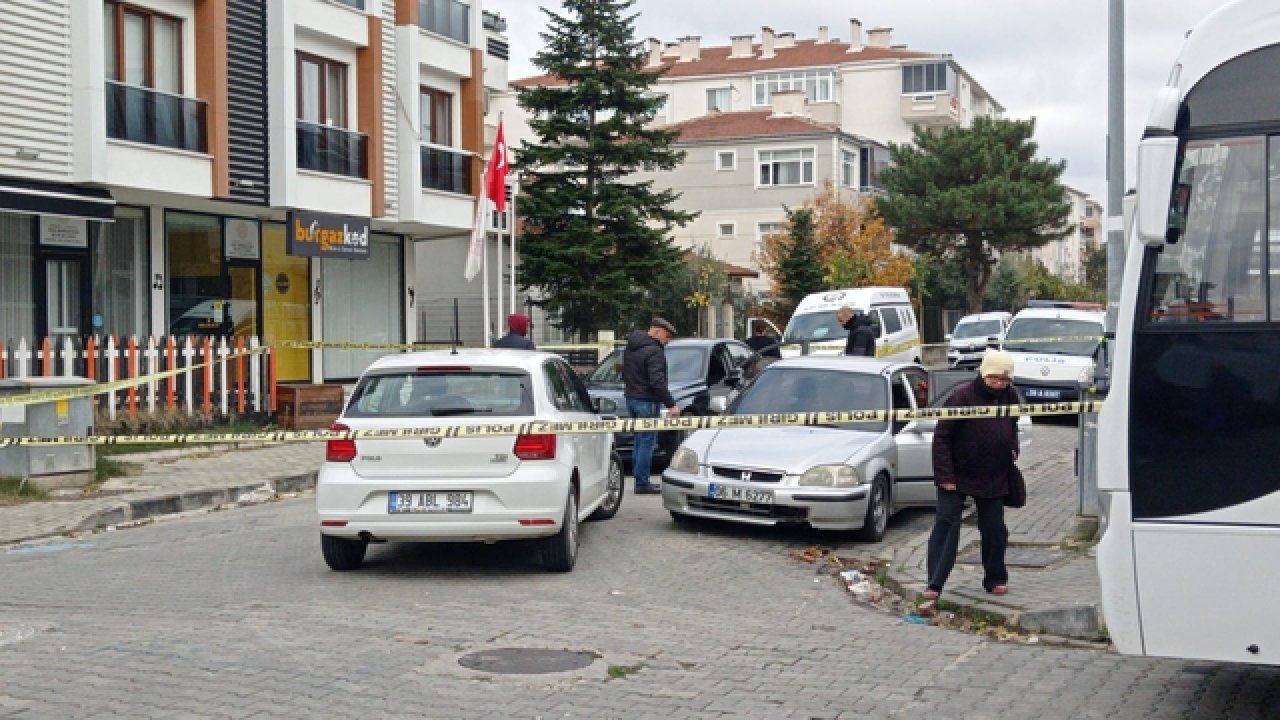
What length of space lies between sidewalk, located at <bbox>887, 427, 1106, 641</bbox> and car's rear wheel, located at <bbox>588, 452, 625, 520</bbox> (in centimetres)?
278

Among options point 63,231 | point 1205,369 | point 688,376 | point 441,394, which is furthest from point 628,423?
point 63,231

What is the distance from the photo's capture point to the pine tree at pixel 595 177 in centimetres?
3316

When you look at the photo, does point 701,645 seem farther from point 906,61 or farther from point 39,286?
point 906,61

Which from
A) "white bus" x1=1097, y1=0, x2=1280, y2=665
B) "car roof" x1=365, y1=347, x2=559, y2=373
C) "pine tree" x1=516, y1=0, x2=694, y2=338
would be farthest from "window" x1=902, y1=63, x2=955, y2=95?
"white bus" x1=1097, y1=0, x2=1280, y2=665

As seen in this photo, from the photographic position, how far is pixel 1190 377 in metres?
5.71

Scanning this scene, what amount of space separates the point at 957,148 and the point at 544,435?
160 feet

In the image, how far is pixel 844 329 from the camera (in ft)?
80.7

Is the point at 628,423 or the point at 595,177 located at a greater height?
the point at 595,177

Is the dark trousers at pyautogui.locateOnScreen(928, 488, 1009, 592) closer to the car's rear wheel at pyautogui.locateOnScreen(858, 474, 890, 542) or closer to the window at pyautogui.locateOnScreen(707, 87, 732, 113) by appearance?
the car's rear wheel at pyautogui.locateOnScreen(858, 474, 890, 542)

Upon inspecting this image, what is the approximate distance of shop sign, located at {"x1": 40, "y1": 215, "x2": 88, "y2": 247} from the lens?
19.9m

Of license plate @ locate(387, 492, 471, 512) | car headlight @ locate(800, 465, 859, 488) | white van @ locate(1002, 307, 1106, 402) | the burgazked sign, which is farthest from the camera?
the burgazked sign

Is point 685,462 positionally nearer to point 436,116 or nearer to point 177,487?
point 177,487

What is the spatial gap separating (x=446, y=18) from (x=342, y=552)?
69.5ft

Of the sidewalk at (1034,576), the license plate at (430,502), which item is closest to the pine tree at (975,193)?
the sidewalk at (1034,576)
